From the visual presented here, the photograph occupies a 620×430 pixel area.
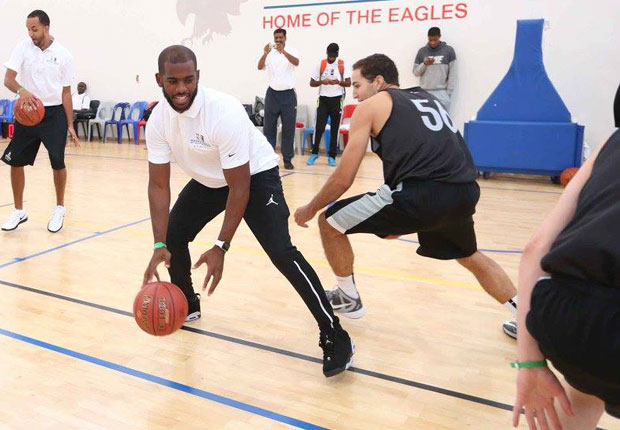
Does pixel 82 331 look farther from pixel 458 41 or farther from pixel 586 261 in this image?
pixel 458 41

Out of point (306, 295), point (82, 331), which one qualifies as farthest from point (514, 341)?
point (82, 331)

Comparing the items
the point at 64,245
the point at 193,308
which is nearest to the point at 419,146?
the point at 193,308

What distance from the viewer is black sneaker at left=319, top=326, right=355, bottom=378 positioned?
9.37 ft

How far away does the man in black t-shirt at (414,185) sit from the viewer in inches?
116

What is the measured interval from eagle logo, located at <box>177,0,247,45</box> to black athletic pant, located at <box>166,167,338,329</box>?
957 cm

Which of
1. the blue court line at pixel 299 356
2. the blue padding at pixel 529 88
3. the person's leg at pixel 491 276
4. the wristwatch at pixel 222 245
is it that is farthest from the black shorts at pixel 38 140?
the blue padding at pixel 529 88

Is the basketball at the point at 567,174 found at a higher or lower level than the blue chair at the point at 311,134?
lower

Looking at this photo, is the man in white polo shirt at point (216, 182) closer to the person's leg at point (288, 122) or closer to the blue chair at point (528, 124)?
the blue chair at point (528, 124)

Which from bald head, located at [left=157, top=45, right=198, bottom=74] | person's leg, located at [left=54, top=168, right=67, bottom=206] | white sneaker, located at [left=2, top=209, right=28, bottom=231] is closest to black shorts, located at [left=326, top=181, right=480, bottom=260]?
bald head, located at [left=157, top=45, right=198, bottom=74]

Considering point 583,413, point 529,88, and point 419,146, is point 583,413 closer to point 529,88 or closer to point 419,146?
point 419,146

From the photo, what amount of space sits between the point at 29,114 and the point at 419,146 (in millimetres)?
3717

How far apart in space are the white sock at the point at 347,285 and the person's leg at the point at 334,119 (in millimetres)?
6632

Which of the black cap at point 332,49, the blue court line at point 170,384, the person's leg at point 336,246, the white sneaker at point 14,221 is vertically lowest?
the blue court line at point 170,384

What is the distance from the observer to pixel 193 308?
11.7 feet
